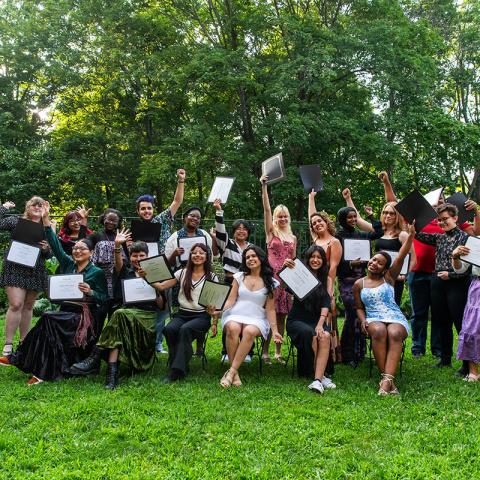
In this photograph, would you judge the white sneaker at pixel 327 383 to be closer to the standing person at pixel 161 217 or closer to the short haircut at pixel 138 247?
the standing person at pixel 161 217

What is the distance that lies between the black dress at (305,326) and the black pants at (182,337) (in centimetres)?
103

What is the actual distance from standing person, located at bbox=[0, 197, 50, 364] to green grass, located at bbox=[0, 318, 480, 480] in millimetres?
776

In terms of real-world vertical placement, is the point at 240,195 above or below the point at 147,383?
above

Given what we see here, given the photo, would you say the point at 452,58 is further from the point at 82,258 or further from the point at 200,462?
the point at 200,462

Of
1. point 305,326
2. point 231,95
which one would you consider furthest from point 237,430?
point 231,95

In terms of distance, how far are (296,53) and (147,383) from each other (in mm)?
12674

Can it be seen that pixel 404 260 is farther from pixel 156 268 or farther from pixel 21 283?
pixel 21 283

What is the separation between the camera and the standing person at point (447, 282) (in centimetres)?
552

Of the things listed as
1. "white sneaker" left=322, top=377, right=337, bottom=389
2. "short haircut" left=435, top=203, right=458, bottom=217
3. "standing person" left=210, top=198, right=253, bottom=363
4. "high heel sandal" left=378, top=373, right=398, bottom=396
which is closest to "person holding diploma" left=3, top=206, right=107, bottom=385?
"standing person" left=210, top=198, right=253, bottom=363

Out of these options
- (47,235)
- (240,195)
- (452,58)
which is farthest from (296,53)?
(47,235)

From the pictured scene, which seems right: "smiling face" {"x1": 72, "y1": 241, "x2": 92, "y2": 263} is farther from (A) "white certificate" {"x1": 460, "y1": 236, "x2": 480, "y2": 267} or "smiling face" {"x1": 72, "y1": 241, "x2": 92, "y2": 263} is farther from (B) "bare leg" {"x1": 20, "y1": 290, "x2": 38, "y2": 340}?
(A) "white certificate" {"x1": 460, "y1": 236, "x2": 480, "y2": 267}

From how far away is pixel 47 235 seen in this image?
577cm

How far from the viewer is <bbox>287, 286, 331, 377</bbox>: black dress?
5.35 meters

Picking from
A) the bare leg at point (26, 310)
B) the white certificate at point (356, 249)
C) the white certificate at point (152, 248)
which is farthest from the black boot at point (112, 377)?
the white certificate at point (356, 249)
